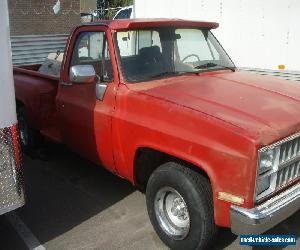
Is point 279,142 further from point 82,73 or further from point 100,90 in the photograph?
point 82,73

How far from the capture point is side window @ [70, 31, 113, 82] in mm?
4422

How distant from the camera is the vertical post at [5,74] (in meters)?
3.26

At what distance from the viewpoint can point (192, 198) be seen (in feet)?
11.1

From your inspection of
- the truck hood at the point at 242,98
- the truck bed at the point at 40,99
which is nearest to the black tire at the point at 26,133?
the truck bed at the point at 40,99

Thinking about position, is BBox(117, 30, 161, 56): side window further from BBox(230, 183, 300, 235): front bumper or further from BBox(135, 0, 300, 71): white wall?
BBox(135, 0, 300, 71): white wall

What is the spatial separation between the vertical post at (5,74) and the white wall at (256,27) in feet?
13.0

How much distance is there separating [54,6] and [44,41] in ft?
8.23

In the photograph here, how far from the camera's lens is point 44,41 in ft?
50.4

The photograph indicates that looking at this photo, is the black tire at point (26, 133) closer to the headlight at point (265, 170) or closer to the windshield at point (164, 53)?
the windshield at point (164, 53)

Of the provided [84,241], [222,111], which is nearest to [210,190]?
[222,111]

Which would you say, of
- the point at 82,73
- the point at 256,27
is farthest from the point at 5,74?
the point at 256,27

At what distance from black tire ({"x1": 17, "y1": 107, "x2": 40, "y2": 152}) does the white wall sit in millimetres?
3160

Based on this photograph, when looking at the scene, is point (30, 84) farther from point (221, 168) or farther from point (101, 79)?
point (221, 168)

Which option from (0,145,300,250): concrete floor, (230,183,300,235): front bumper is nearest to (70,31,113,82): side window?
(0,145,300,250): concrete floor
